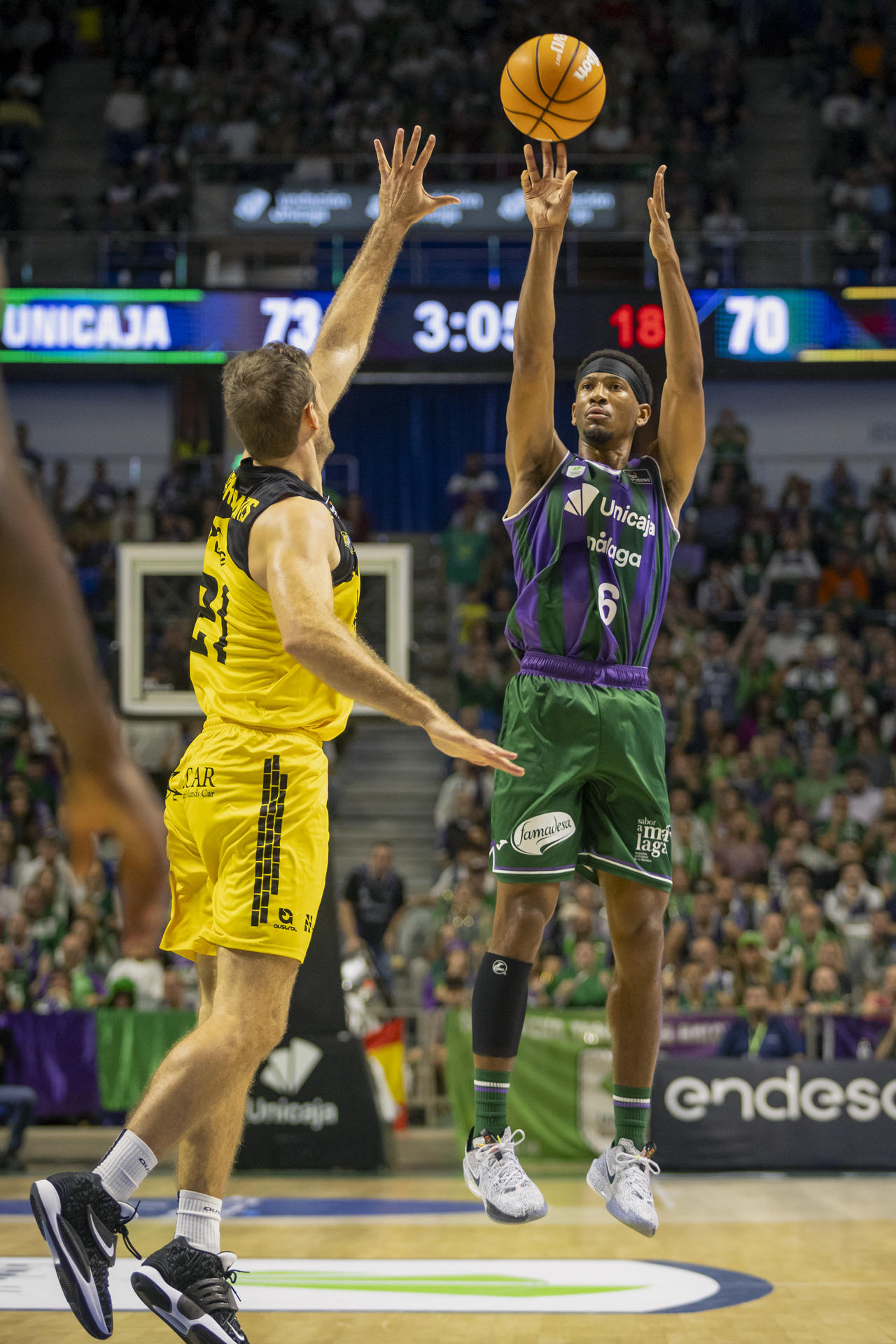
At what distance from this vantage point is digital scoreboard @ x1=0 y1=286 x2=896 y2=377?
33.9 ft

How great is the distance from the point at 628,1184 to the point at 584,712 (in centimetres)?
156

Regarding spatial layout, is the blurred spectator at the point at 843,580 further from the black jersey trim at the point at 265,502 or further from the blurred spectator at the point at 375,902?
the black jersey trim at the point at 265,502

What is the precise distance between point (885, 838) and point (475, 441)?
9.19 m

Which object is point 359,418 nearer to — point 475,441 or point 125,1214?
point 475,441

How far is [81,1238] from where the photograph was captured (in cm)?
393

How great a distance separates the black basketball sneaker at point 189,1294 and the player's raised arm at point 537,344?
2608 millimetres

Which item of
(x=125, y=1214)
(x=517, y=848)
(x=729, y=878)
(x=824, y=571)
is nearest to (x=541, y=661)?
(x=517, y=848)

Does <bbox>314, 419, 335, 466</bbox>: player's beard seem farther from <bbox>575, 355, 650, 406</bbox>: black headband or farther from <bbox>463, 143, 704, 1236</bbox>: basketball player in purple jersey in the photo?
<bbox>575, 355, 650, 406</bbox>: black headband

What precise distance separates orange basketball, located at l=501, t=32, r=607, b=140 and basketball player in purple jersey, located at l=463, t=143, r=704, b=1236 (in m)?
0.33

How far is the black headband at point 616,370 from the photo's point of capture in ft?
17.4

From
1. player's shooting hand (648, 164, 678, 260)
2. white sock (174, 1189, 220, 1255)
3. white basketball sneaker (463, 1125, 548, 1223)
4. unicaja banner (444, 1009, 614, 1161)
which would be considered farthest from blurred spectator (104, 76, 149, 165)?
white sock (174, 1189, 220, 1255)

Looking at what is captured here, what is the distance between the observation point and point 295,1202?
366 inches

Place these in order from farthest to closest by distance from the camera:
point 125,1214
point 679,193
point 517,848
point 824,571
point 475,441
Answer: point 475,441
point 679,193
point 824,571
point 517,848
point 125,1214

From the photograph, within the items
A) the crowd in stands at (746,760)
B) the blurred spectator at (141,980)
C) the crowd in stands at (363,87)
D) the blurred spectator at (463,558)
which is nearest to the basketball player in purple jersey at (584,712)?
the crowd in stands at (746,760)
